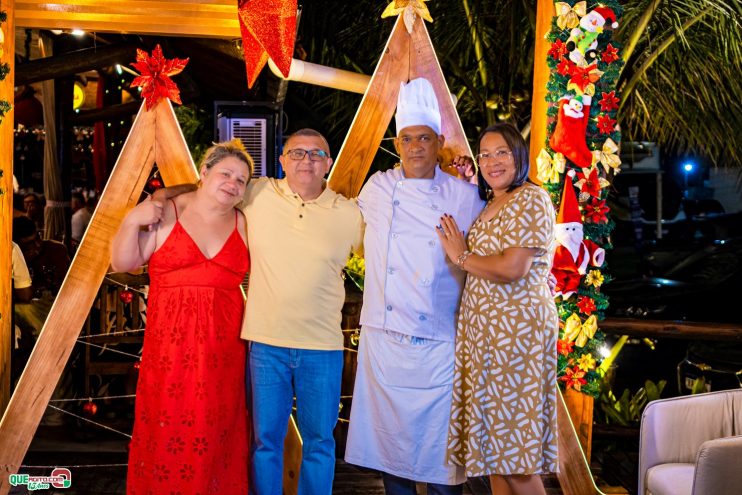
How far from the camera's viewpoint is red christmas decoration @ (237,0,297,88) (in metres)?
4.32

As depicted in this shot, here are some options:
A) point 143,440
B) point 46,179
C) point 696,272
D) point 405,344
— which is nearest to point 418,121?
point 405,344

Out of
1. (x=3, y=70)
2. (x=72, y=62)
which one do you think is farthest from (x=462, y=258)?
(x=72, y=62)

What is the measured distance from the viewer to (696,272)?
10.8 metres

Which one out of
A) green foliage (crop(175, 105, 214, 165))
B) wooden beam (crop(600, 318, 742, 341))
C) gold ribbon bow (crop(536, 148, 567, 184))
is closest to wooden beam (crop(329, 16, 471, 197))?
gold ribbon bow (crop(536, 148, 567, 184))

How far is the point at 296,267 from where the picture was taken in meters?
3.61

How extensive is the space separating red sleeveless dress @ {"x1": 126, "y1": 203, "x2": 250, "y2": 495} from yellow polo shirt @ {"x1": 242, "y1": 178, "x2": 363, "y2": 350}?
0.14 metres

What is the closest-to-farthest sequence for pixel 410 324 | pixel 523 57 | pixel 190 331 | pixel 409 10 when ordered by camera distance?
1. pixel 410 324
2. pixel 190 331
3. pixel 409 10
4. pixel 523 57

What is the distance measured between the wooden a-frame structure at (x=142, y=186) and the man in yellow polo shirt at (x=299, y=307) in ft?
1.92

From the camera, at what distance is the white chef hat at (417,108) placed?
3723 mm

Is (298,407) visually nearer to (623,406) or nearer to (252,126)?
(252,126)

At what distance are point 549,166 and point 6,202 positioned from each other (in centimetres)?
291

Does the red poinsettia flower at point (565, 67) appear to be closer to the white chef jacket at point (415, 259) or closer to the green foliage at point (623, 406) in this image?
the white chef jacket at point (415, 259)

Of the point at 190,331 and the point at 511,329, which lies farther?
the point at 190,331

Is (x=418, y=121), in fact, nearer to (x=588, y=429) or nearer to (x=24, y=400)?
(x=588, y=429)
